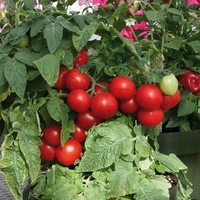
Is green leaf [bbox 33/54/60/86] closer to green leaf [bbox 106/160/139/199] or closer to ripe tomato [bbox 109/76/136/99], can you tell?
ripe tomato [bbox 109/76/136/99]

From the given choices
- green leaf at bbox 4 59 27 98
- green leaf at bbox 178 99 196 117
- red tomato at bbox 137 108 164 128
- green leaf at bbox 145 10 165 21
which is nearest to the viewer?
green leaf at bbox 4 59 27 98

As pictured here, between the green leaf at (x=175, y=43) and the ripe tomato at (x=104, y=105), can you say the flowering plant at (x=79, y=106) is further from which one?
the green leaf at (x=175, y=43)

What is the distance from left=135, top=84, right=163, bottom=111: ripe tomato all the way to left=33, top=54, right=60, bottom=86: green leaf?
193 mm

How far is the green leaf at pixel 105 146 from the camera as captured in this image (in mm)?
1062

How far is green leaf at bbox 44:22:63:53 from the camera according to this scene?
3.28 feet

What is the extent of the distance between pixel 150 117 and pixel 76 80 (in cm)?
19

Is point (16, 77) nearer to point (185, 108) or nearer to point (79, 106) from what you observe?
point (79, 106)

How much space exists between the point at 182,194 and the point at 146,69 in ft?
1.25

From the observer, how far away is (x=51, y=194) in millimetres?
1088

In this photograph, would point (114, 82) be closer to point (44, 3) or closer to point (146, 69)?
point (146, 69)

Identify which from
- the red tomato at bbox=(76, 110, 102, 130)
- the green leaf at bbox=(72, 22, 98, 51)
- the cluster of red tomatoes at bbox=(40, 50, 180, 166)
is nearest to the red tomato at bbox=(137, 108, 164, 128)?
the cluster of red tomatoes at bbox=(40, 50, 180, 166)

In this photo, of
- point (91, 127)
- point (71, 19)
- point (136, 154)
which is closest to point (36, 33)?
point (71, 19)

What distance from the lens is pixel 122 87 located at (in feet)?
3.43

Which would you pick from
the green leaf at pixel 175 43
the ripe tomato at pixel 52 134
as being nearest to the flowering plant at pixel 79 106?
the ripe tomato at pixel 52 134
